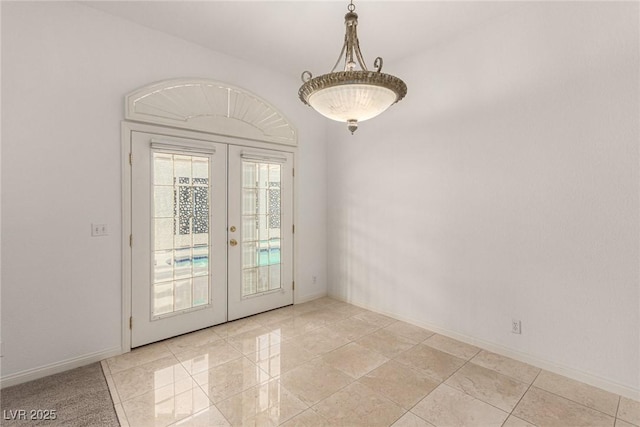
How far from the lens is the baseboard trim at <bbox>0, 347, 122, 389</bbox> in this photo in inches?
91.2

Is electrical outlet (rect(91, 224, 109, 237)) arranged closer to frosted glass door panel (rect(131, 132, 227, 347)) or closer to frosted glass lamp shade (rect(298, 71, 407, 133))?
frosted glass door panel (rect(131, 132, 227, 347))

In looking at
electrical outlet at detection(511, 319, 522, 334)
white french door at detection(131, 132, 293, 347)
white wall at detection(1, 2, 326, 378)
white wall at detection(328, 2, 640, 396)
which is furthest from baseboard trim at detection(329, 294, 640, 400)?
white wall at detection(1, 2, 326, 378)

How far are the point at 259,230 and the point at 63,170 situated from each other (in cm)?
194

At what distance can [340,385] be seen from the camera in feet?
7.60

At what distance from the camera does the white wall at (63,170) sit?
91.1 inches

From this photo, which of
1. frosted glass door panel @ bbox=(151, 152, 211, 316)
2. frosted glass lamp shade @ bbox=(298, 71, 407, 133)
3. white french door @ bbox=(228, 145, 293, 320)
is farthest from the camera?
white french door @ bbox=(228, 145, 293, 320)

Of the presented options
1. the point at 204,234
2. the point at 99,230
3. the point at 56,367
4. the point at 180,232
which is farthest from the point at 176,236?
the point at 56,367

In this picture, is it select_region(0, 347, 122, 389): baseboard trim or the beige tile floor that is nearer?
the beige tile floor

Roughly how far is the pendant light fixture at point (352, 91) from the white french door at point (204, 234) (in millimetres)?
1779

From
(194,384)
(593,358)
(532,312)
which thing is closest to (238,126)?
(194,384)

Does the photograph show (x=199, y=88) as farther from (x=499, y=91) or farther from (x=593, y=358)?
(x=593, y=358)

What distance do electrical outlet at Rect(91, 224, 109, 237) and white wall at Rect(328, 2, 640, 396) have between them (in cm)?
285

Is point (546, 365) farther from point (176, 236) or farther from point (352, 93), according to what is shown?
point (176, 236)

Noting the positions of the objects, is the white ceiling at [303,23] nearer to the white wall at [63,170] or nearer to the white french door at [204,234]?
the white wall at [63,170]
